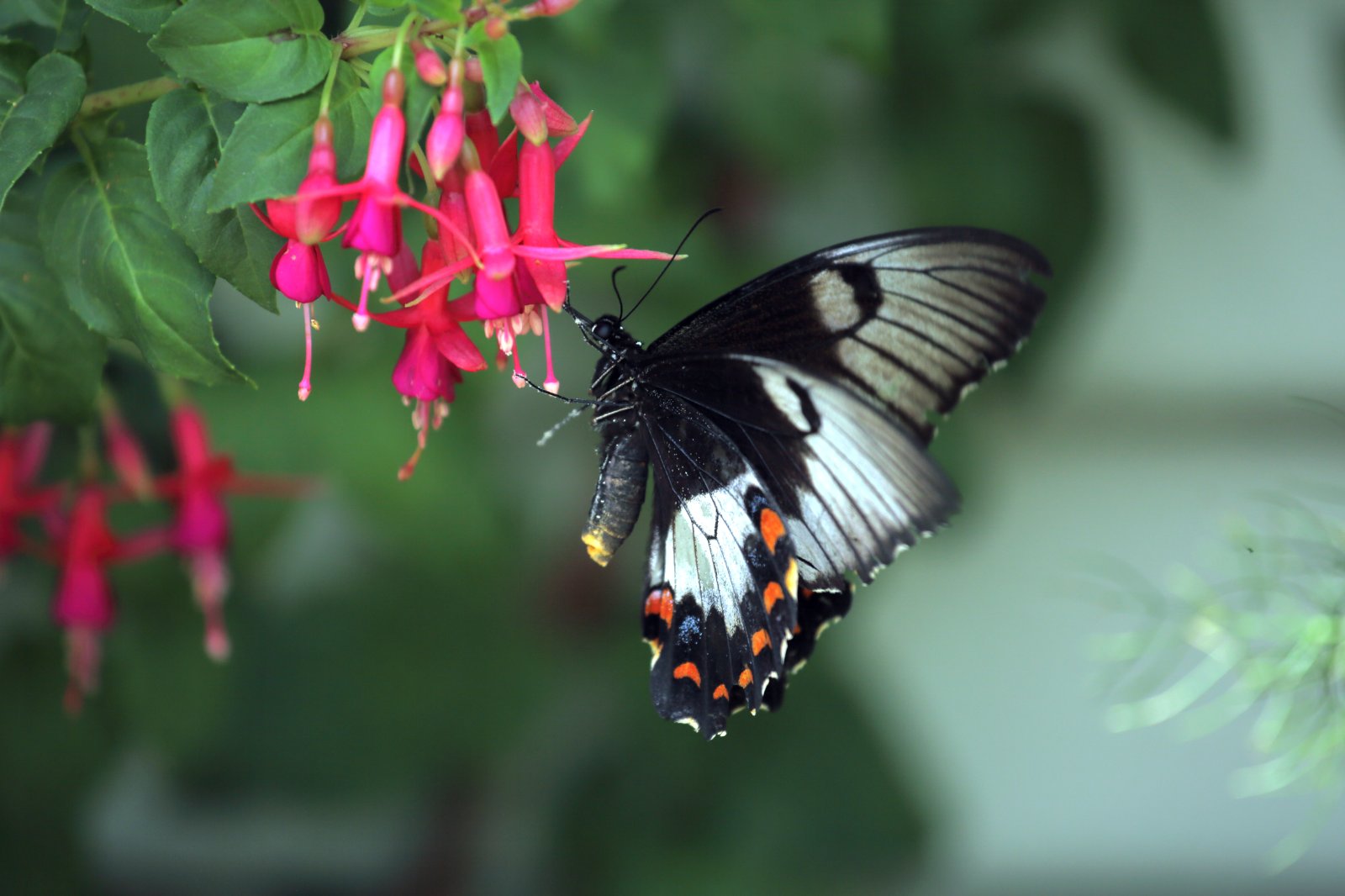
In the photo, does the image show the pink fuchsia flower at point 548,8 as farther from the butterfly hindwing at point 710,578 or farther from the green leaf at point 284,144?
the butterfly hindwing at point 710,578

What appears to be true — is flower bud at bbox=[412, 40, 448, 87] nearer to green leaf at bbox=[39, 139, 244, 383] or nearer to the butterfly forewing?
green leaf at bbox=[39, 139, 244, 383]

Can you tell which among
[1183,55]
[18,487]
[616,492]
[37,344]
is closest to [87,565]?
[18,487]

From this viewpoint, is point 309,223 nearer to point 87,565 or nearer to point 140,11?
point 140,11

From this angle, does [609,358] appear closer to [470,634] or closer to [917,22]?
[917,22]

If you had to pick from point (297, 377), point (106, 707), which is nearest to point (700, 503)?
point (297, 377)


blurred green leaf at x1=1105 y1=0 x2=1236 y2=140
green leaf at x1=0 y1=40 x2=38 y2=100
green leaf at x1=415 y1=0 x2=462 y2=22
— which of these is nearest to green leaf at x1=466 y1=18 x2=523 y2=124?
green leaf at x1=415 y1=0 x2=462 y2=22

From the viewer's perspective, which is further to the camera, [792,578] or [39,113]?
[792,578]

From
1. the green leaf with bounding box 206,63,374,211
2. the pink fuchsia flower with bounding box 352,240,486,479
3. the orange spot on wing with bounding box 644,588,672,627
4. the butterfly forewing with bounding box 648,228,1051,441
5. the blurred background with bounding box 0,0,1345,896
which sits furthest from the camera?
the blurred background with bounding box 0,0,1345,896
